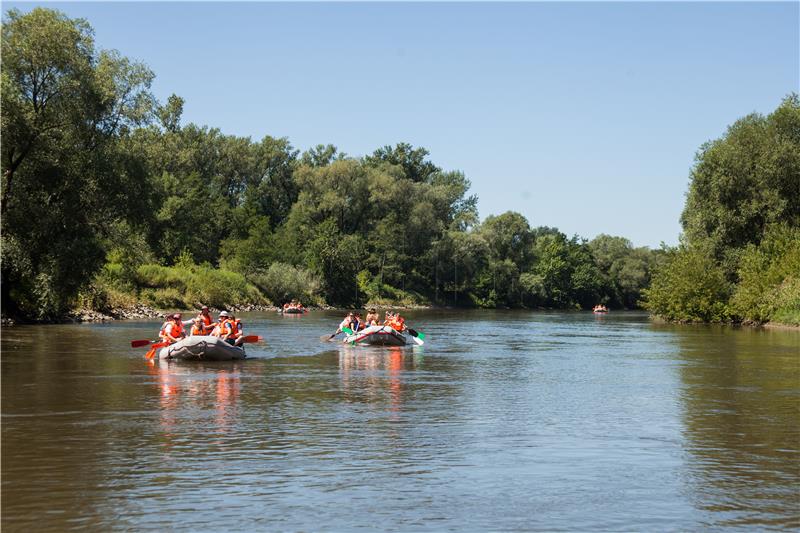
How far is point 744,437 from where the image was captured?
50.7ft

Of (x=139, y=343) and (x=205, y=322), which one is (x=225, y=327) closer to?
(x=205, y=322)

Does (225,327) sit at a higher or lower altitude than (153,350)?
higher

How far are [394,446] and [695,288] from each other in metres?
52.1

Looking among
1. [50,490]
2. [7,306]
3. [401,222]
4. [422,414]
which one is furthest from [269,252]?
[50,490]

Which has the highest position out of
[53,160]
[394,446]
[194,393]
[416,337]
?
[53,160]

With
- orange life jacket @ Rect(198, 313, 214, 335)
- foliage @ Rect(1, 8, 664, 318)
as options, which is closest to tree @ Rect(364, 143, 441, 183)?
foliage @ Rect(1, 8, 664, 318)

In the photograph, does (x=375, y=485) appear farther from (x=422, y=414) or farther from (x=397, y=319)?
(x=397, y=319)

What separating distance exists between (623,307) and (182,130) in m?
72.4

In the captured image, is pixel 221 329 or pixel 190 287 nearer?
pixel 221 329

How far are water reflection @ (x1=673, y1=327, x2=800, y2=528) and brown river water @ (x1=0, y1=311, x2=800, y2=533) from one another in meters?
0.05

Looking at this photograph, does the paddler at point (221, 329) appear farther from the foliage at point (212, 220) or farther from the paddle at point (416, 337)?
the foliage at point (212, 220)

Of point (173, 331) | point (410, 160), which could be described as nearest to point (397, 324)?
point (173, 331)

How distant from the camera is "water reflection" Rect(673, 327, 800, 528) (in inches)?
426

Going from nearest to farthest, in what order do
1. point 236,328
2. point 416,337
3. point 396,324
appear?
point 236,328
point 416,337
point 396,324
